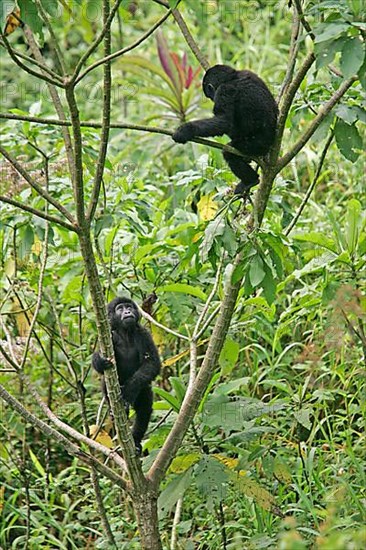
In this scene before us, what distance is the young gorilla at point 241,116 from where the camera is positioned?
445cm

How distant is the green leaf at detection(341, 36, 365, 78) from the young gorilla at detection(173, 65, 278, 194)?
4.60 ft

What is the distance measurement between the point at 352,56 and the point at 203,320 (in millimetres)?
2403

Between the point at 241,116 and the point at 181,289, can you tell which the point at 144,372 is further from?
the point at 241,116

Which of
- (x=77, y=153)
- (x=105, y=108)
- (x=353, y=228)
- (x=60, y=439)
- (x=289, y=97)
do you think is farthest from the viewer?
(x=353, y=228)

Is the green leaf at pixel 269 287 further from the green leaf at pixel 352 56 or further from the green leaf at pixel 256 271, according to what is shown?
the green leaf at pixel 352 56

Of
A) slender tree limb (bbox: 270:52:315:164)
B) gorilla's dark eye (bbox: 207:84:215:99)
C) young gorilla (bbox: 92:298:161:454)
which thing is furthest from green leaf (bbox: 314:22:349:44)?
young gorilla (bbox: 92:298:161:454)

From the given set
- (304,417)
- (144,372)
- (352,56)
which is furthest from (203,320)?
(352,56)

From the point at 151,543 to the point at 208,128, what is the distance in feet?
6.99

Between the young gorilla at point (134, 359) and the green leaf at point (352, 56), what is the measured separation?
96.8 inches

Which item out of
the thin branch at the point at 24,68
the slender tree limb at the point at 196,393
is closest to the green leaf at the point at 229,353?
the slender tree limb at the point at 196,393

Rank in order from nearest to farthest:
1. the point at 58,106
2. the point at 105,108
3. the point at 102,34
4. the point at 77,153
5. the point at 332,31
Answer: the point at 332,31 → the point at 102,34 → the point at 77,153 → the point at 105,108 → the point at 58,106

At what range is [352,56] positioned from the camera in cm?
292

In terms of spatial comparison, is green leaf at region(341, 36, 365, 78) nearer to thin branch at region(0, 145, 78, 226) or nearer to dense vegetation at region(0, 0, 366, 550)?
dense vegetation at region(0, 0, 366, 550)

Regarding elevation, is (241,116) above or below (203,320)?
above
